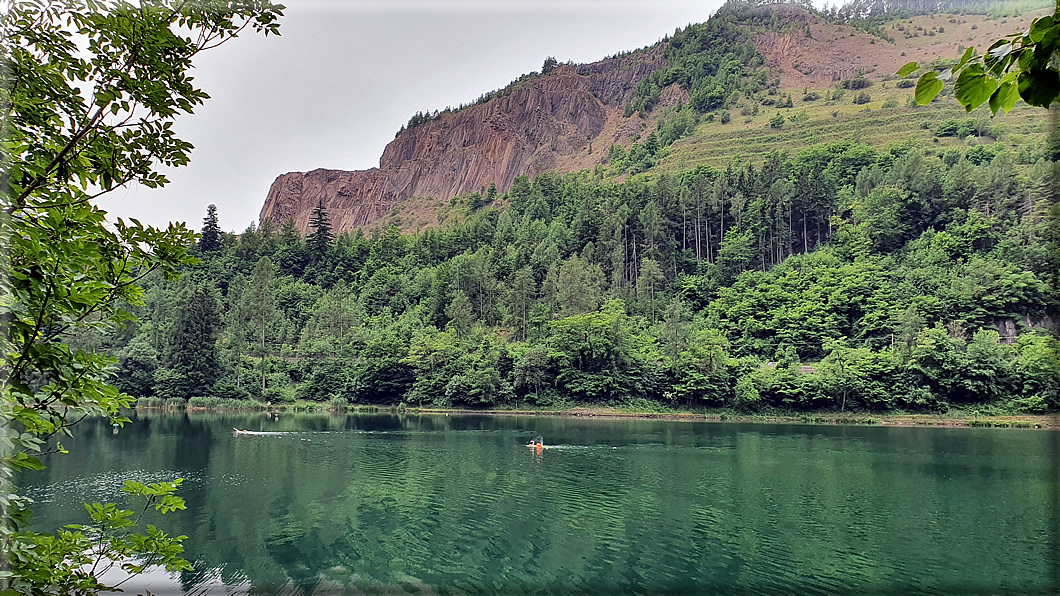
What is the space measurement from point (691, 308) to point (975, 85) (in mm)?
62621

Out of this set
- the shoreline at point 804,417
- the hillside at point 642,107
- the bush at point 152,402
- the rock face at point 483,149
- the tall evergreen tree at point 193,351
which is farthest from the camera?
the rock face at point 483,149

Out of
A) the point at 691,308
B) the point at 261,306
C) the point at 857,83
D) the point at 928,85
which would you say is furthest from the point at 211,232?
the point at 857,83

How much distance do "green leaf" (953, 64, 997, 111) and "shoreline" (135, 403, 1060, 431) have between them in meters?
43.2

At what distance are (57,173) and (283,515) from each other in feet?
50.1

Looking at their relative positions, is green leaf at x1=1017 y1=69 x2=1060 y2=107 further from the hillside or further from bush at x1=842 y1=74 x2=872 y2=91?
bush at x1=842 y1=74 x2=872 y2=91

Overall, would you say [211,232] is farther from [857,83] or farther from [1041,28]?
[857,83]

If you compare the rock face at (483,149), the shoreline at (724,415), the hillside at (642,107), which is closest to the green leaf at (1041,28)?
the shoreline at (724,415)

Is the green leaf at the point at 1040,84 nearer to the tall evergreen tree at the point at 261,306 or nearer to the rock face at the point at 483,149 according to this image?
the tall evergreen tree at the point at 261,306

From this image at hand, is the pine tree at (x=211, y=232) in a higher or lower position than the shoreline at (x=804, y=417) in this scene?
higher

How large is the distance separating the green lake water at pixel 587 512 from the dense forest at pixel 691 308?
46.5 feet

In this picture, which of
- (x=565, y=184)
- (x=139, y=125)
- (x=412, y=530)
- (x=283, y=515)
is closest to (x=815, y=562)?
(x=412, y=530)

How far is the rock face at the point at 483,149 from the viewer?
136 meters

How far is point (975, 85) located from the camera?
1440 mm

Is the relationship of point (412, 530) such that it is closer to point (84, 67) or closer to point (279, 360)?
point (84, 67)
